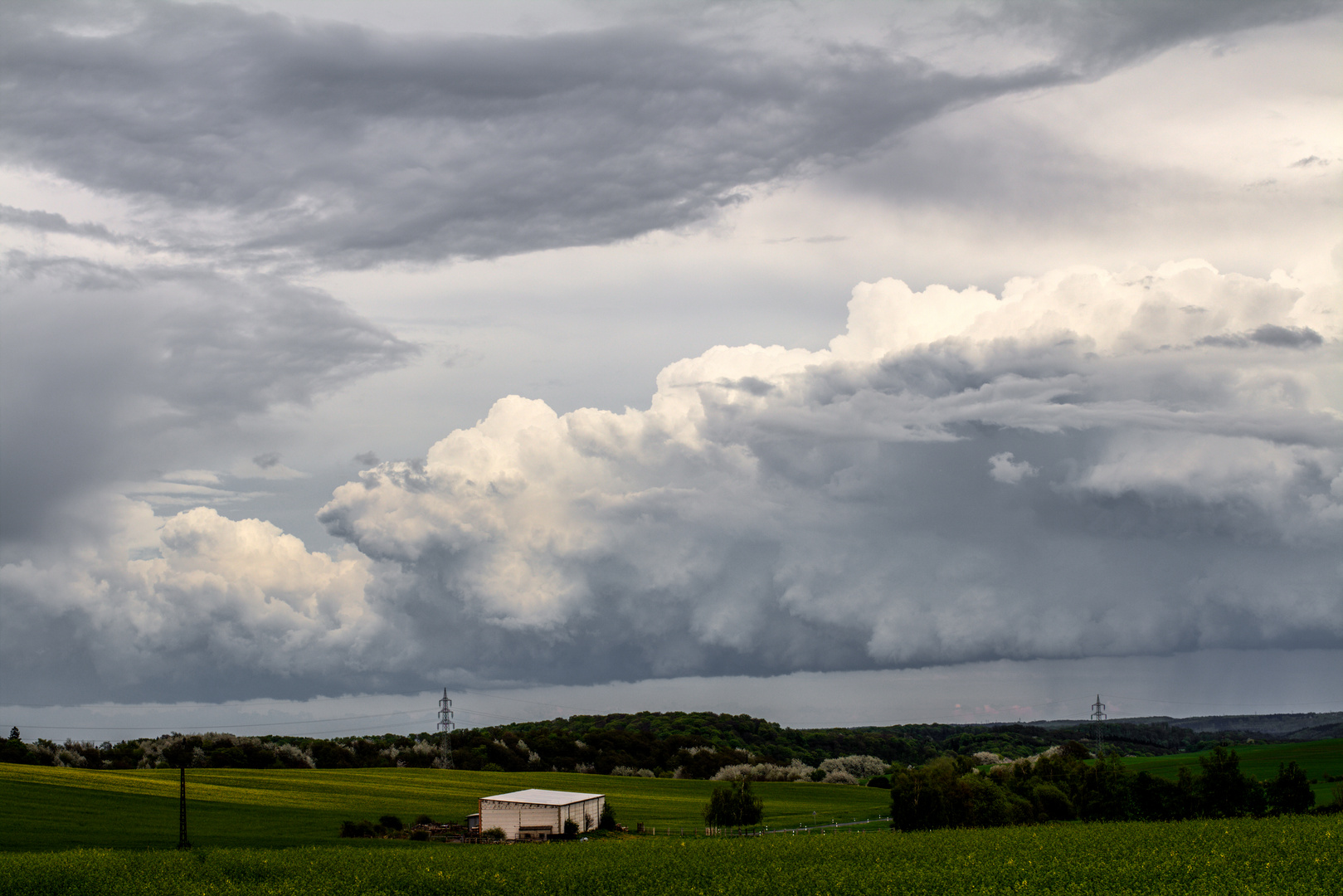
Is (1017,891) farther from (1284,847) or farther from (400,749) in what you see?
(400,749)

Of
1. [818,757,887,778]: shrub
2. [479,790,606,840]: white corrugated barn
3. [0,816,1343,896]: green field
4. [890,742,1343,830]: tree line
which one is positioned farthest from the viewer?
[818,757,887,778]: shrub

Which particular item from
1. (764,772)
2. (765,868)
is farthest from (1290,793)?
(764,772)

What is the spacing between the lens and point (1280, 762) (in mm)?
131500

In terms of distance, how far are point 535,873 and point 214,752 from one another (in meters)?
108

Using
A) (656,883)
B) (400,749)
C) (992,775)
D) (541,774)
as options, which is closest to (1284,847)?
(656,883)

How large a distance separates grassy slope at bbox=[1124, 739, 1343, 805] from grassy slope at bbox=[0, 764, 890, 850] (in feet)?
148

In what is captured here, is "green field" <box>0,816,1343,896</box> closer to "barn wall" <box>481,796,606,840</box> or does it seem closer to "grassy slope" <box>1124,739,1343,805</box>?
"barn wall" <box>481,796,606,840</box>

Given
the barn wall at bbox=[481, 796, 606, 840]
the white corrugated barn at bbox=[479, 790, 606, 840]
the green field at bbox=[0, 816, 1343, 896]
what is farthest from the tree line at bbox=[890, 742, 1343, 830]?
the barn wall at bbox=[481, 796, 606, 840]

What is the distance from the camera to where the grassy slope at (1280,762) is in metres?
134

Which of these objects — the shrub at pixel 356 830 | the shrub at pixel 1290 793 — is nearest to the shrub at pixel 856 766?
the shrub at pixel 1290 793

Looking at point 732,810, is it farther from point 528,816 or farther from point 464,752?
point 464,752

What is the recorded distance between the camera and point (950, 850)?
64312mm

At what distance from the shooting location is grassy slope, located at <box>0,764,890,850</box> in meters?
81.6

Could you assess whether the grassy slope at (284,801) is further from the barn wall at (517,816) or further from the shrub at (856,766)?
the shrub at (856,766)
